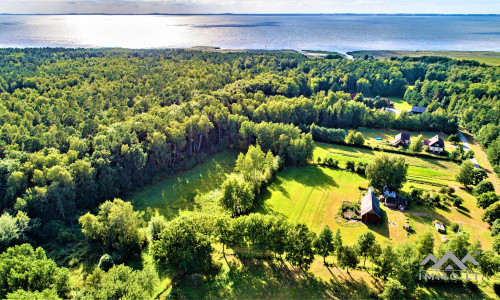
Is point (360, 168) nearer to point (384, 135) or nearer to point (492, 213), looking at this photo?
point (492, 213)

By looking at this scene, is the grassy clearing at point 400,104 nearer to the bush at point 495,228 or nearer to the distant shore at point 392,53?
the distant shore at point 392,53

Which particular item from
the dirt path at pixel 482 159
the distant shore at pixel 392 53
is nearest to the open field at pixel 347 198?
the dirt path at pixel 482 159

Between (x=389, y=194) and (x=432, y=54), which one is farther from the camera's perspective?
(x=432, y=54)

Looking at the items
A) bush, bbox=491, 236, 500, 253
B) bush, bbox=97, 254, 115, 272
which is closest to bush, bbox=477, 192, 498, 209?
bush, bbox=491, 236, 500, 253

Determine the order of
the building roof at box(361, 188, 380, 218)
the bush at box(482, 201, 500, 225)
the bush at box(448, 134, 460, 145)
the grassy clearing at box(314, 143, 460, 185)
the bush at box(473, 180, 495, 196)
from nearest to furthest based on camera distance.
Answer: the bush at box(482, 201, 500, 225)
the building roof at box(361, 188, 380, 218)
the bush at box(473, 180, 495, 196)
the grassy clearing at box(314, 143, 460, 185)
the bush at box(448, 134, 460, 145)

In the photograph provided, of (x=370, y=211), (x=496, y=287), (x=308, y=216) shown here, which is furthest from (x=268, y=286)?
(x=496, y=287)

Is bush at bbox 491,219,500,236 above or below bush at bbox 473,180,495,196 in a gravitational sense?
below

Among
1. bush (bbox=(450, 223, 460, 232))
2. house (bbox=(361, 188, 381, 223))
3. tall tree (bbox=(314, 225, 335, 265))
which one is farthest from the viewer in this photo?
house (bbox=(361, 188, 381, 223))

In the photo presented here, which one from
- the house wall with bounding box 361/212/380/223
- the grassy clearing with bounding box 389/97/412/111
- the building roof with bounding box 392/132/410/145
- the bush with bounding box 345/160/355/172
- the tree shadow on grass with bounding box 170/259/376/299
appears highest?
the grassy clearing with bounding box 389/97/412/111

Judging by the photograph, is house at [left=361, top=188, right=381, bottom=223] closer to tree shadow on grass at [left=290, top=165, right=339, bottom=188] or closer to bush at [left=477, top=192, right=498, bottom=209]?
tree shadow on grass at [left=290, top=165, right=339, bottom=188]
